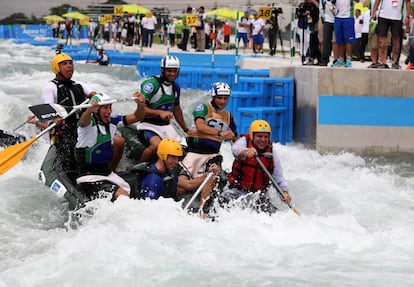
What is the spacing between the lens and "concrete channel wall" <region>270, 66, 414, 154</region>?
1113 cm

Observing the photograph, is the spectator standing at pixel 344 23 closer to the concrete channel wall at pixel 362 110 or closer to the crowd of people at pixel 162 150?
the concrete channel wall at pixel 362 110

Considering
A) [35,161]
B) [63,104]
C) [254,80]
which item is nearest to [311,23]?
[254,80]

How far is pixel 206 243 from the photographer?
6020mm

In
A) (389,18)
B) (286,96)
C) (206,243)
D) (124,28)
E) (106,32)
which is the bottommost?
(206,243)

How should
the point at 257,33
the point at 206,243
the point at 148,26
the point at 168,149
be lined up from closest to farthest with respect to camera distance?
the point at 206,243 < the point at 168,149 < the point at 257,33 < the point at 148,26

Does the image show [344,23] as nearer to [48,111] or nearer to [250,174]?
[250,174]

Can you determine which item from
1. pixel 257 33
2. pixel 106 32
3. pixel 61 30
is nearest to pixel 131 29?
pixel 106 32

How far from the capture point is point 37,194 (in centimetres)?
812

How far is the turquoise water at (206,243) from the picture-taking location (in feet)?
17.5

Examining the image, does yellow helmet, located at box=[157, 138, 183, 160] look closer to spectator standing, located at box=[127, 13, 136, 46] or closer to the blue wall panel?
the blue wall panel

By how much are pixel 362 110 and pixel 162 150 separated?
215 inches

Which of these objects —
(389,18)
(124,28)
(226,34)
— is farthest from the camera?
(124,28)

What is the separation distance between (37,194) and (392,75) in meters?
5.86

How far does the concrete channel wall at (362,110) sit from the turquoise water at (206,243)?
2.34 metres
